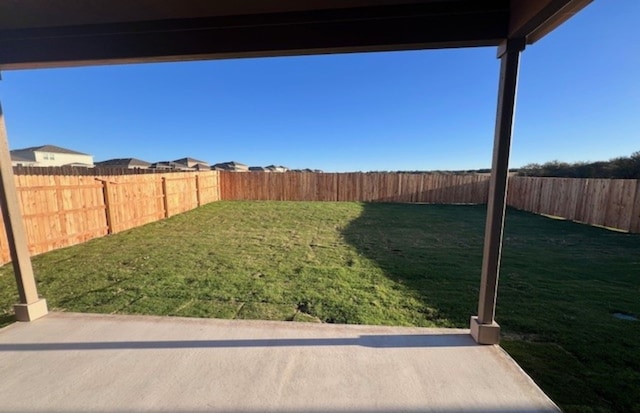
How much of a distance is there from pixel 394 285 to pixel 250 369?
2.44 meters

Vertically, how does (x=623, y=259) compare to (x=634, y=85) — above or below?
below

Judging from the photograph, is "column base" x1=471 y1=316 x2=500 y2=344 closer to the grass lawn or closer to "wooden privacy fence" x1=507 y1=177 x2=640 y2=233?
the grass lawn

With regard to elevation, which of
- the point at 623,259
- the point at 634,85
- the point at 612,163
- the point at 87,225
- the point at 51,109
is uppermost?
the point at 51,109

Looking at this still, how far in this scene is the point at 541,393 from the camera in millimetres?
1794

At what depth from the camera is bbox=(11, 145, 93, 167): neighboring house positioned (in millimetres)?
26406

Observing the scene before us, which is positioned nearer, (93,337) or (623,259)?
(93,337)

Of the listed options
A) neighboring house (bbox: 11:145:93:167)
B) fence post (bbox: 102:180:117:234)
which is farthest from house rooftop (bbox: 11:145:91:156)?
fence post (bbox: 102:180:117:234)

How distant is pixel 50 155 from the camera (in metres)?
28.0

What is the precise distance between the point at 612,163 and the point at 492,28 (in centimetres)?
1514

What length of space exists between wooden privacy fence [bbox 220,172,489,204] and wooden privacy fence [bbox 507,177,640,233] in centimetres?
308

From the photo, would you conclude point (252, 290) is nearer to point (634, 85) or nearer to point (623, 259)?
point (623, 259)

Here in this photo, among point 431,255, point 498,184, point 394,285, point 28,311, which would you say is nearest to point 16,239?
point 28,311

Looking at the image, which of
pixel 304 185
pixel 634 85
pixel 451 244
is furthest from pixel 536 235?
pixel 304 185

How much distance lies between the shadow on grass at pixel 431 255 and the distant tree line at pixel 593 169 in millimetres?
6786
